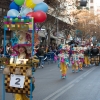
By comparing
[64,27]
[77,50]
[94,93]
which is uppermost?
[64,27]

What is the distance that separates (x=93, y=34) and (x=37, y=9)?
66.6 m

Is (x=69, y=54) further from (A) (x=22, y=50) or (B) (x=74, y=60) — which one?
(A) (x=22, y=50)

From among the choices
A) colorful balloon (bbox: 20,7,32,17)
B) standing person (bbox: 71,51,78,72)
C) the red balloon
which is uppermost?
colorful balloon (bbox: 20,7,32,17)

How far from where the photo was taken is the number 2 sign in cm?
743

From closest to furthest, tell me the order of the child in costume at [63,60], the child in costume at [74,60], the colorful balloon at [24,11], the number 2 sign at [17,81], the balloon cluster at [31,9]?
1. the number 2 sign at [17,81]
2. the balloon cluster at [31,9]
3. the colorful balloon at [24,11]
4. the child in costume at [63,60]
5. the child in costume at [74,60]

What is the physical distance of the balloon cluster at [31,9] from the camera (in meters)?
7.57

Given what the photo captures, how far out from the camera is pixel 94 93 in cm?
1102

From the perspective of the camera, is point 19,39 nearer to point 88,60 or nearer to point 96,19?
point 88,60

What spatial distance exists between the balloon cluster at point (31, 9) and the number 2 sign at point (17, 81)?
1.37 m

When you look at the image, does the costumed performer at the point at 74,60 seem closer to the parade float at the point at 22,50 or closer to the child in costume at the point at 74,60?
the child in costume at the point at 74,60

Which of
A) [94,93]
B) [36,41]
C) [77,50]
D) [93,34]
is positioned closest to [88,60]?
[77,50]

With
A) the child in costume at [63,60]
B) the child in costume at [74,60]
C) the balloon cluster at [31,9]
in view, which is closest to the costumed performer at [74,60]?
the child in costume at [74,60]

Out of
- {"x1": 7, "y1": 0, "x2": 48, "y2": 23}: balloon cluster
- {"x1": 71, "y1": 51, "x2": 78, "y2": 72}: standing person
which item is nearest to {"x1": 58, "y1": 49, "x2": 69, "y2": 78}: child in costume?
{"x1": 71, "y1": 51, "x2": 78, "y2": 72}: standing person

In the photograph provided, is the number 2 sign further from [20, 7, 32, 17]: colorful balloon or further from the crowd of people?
[20, 7, 32, 17]: colorful balloon
